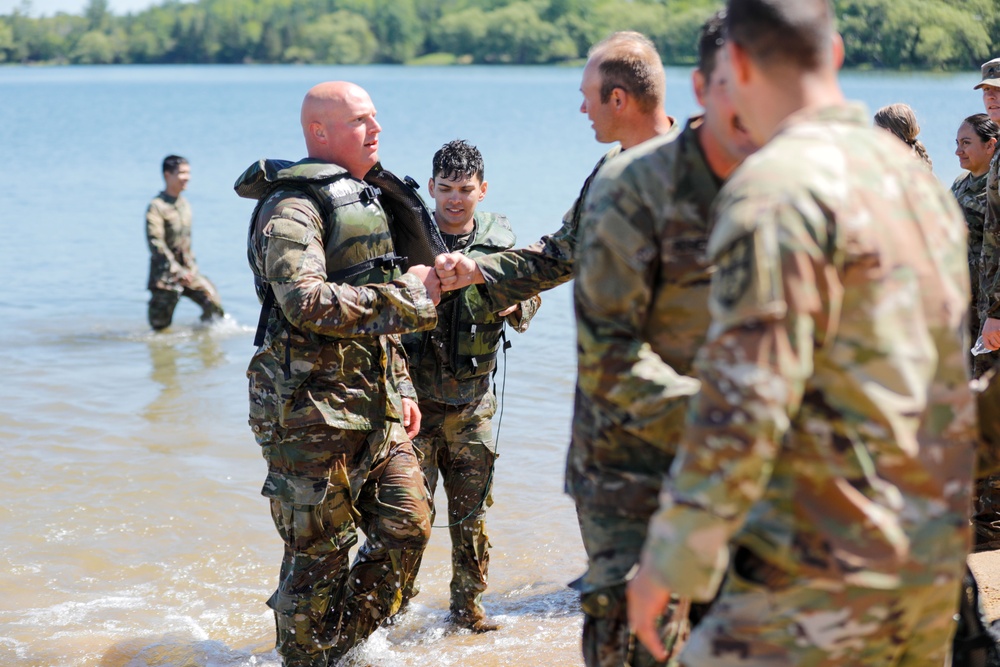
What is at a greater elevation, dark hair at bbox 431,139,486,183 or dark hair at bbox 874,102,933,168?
dark hair at bbox 874,102,933,168

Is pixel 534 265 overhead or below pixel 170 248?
overhead

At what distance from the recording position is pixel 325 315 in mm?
4273

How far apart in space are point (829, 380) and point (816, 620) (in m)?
0.49

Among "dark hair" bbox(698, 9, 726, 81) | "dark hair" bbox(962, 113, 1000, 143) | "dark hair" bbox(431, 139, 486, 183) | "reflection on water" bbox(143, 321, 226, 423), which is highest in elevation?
"dark hair" bbox(698, 9, 726, 81)

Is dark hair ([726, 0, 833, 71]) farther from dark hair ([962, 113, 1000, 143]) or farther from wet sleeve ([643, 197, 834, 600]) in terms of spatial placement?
dark hair ([962, 113, 1000, 143])

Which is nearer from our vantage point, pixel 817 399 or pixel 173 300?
pixel 817 399

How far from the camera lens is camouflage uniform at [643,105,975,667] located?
220cm

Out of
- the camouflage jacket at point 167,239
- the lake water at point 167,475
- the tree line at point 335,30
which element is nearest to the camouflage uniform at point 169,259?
the camouflage jacket at point 167,239

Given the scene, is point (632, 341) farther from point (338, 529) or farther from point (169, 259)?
point (169, 259)

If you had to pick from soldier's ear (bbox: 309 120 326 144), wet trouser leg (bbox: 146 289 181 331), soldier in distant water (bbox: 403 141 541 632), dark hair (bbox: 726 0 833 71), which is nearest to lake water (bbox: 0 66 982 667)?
wet trouser leg (bbox: 146 289 181 331)

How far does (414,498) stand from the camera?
15.5ft

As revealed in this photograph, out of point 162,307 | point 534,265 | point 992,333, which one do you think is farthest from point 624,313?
point 162,307

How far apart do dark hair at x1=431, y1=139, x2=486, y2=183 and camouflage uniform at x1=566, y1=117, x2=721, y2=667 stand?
2.53 m

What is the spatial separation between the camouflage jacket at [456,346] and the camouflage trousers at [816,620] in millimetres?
2999
